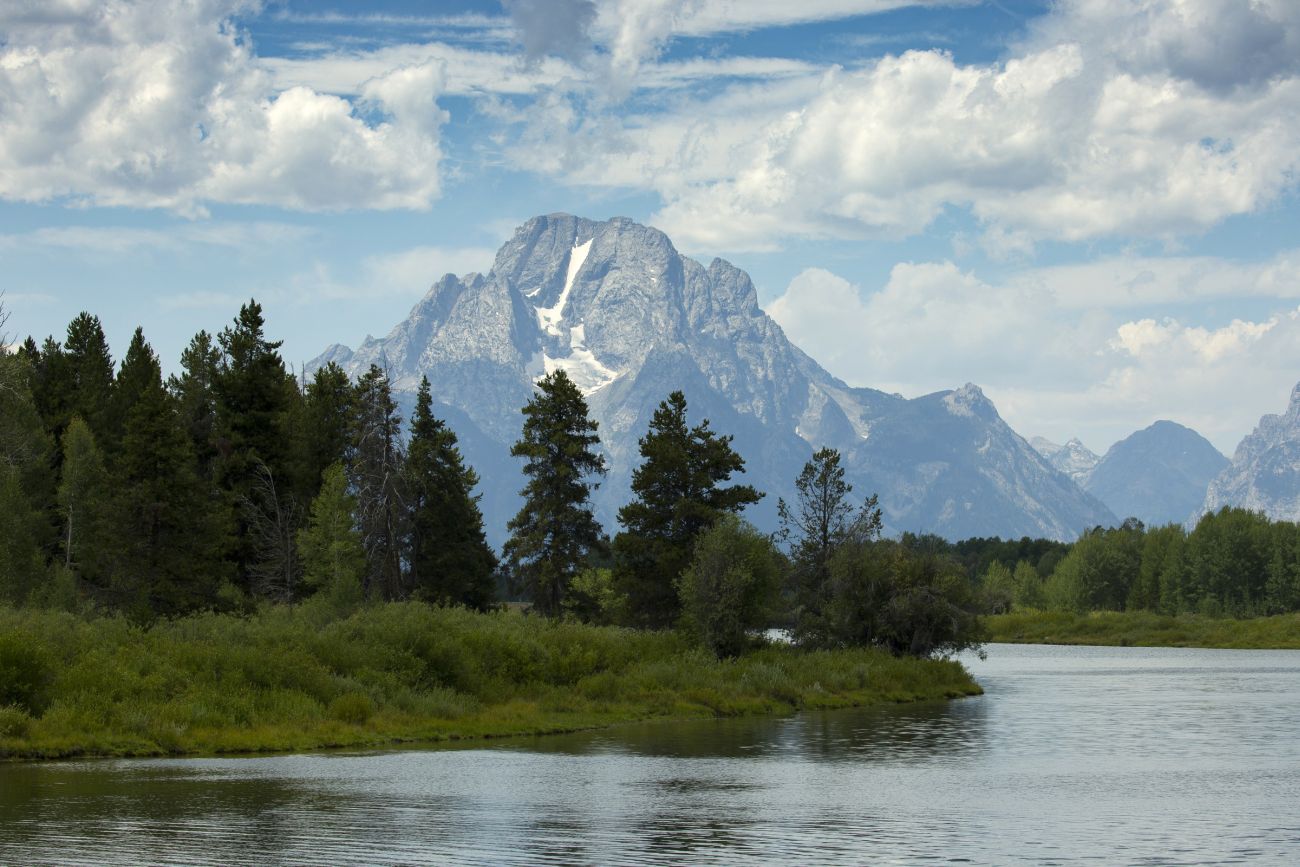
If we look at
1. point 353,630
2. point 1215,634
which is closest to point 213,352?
point 353,630

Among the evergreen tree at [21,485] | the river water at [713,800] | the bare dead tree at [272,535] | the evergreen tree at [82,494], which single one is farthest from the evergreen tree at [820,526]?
the evergreen tree at [21,485]

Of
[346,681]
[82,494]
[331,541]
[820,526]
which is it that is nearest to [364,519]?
[331,541]

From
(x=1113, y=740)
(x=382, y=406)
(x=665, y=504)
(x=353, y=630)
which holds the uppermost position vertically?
(x=382, y=406)

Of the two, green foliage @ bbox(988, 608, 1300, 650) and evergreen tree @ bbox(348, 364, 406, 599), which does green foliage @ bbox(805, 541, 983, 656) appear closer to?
evergreen tree @ bbox(348, 364, 406, 599)

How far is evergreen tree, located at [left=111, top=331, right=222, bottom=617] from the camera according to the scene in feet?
254

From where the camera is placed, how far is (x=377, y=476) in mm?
89625

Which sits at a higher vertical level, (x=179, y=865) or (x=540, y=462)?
(x=540, y=462)

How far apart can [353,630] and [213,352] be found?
4922 cm

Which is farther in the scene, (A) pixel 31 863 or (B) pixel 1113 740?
(B) pixel 1113 740

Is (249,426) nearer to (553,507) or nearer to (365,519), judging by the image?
(365,519)

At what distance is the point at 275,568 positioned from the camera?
290ft

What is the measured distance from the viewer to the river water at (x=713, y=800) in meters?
29.3

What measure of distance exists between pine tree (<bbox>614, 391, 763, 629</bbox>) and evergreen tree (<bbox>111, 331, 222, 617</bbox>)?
27345 millimetres

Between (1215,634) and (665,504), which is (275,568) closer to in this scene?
(665,504)
